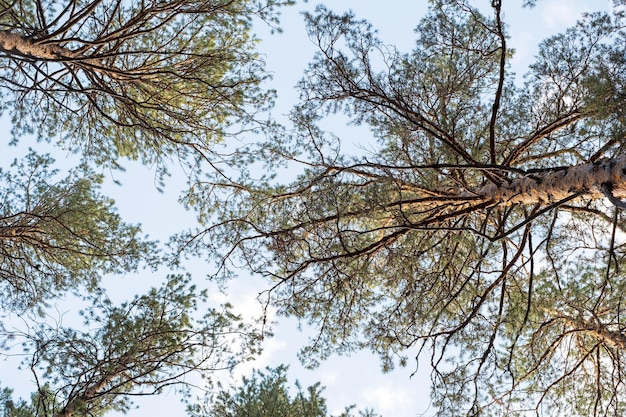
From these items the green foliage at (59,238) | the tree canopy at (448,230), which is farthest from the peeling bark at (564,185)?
the green foliage at (59,238)

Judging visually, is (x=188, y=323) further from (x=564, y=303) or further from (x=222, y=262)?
(x=564, y=303)

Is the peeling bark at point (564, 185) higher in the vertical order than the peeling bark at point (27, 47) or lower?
lower

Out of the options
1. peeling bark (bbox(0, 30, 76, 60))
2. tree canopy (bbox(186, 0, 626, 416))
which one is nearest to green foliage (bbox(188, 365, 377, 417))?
tree canopy (bbox(186, 0, 626, 416))

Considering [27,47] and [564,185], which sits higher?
[27,47]

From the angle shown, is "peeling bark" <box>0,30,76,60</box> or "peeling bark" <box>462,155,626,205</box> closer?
"peeling bark" <box>462,155,626,205</box>

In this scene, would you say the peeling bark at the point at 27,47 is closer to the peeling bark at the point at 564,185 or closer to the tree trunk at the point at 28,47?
the tree trunk at the point at 28,47

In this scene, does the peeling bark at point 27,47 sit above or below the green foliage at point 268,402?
above

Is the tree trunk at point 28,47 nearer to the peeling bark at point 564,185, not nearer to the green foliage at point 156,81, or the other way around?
the green foliage at point 156,81

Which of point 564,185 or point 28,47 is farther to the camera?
point 28,47

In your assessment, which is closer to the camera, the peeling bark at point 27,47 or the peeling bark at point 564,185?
the peeling bark at point 564,185

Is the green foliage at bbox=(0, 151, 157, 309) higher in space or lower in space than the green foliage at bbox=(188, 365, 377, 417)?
higher

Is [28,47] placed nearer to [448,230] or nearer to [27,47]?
[27,47]

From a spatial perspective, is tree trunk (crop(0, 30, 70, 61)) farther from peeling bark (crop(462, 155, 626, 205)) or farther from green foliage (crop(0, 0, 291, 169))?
peeling bark (crop(462, 155, 626, 205))

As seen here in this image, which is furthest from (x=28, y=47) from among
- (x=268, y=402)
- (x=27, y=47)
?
(x=268, y=402)
